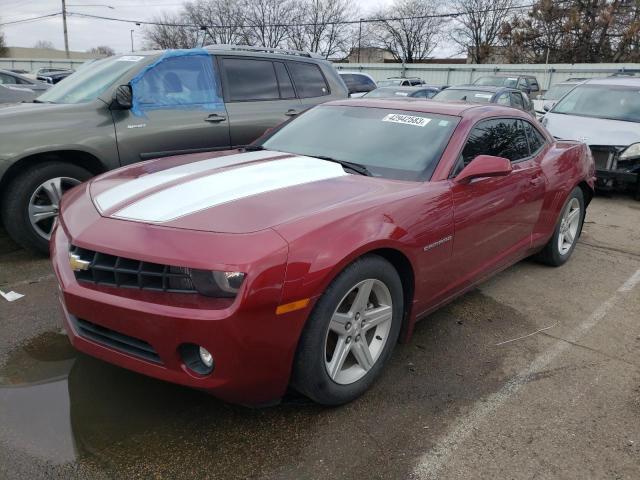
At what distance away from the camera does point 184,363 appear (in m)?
2.14

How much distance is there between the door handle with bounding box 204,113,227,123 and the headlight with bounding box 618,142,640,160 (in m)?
5.63

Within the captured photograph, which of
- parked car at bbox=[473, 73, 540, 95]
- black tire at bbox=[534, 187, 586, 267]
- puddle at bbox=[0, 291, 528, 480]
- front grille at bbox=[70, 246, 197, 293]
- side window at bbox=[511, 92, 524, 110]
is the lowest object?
puddle at bbox=[0, 291, 528, 480]

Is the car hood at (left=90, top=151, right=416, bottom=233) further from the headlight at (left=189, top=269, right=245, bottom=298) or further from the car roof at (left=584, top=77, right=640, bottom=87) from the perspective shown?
the car roof at (left=584, top=77, right=640, bottom=87)

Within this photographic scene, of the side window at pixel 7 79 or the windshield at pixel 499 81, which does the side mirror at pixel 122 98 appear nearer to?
the side window at pixel 7 79

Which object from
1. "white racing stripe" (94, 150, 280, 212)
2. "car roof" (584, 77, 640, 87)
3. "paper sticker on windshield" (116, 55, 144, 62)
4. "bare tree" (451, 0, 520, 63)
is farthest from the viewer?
"bare tree" (451, 0, 520, 63)

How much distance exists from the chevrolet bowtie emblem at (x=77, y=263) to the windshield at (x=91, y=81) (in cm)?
295

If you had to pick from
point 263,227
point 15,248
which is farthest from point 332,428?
point 15,248

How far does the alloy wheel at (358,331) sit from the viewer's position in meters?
2.48

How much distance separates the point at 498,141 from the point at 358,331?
2.05 m

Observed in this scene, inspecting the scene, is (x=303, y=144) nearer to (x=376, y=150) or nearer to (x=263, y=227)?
(x=376, y=150)

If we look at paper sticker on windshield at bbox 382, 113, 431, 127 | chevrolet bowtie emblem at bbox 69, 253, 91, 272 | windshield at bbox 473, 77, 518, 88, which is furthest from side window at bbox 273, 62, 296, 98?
windshield at bbox 473, 77, 518, 88

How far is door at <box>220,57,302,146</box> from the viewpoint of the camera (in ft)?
18.3

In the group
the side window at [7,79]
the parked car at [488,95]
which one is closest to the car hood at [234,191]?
the parked car at [488,95]

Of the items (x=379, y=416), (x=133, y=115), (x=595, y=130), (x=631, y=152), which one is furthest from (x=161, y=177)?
(x=595, y=130)
